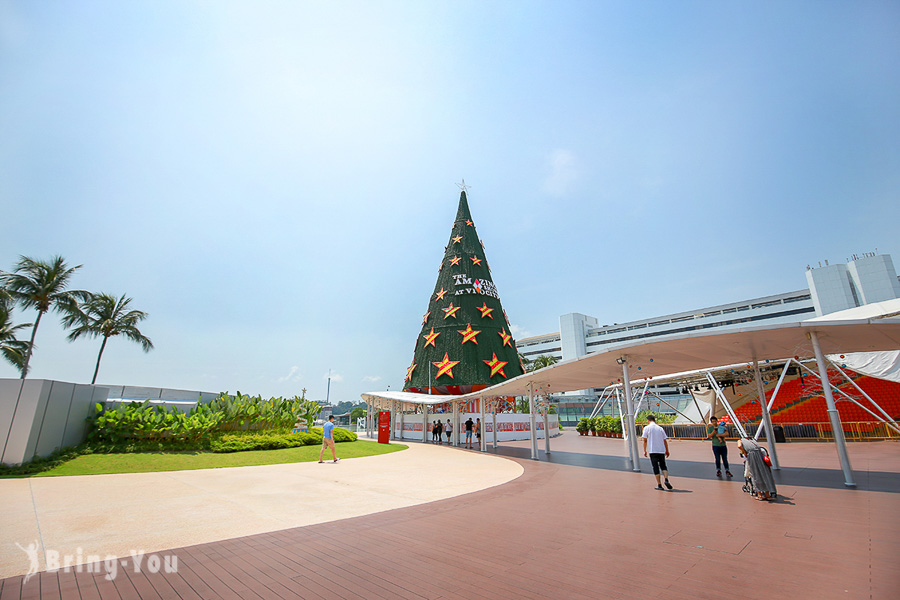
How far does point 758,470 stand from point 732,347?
4065mm

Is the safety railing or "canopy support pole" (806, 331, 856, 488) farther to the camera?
the safety railing

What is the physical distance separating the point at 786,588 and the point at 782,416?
93.5 ft

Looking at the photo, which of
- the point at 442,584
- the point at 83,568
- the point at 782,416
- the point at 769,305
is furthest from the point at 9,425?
the point at 769,305

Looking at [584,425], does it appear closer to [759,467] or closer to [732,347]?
[732,347]

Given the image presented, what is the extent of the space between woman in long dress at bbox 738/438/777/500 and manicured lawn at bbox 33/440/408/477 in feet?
44.9

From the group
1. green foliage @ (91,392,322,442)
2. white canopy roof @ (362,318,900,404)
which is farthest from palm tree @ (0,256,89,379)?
white canopy roof @ (362,318,900,404)

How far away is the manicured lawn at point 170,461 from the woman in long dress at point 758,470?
13.7 meters

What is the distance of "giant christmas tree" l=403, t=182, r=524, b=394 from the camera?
3503 centimetres

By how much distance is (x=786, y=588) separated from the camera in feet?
12.2

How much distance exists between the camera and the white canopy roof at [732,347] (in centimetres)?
896

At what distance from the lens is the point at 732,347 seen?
10727 millimetres

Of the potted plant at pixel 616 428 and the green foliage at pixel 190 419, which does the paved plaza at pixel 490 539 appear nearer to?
the green foliage at pixel 190 419

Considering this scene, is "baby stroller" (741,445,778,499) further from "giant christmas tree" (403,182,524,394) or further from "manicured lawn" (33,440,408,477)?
"giant christmas tree" (403,182,524,394)

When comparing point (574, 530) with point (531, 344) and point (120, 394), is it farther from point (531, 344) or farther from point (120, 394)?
point (531, 344)
